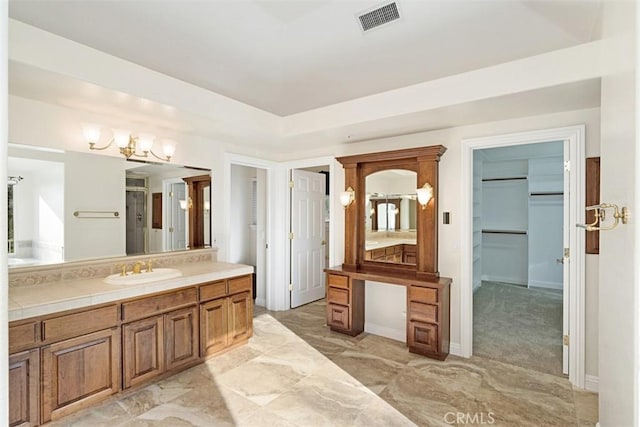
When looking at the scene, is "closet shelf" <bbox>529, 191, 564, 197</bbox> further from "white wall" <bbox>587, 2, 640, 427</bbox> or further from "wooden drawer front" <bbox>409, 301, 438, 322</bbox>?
"white wall" <bbox>587, 2, 640, 427</bbox>

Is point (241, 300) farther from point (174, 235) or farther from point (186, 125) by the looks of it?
point (186, 125)

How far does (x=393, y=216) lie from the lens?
3771mm

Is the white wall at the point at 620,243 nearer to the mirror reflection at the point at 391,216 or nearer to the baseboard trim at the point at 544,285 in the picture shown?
the mirror reflection at the point at 391,216

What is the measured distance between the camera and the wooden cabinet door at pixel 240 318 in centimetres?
324

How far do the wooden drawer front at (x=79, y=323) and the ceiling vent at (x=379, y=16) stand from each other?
2.67 metres

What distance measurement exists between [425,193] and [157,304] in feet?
8.88

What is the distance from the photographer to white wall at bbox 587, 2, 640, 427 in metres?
1.02

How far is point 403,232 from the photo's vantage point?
371 centimetres

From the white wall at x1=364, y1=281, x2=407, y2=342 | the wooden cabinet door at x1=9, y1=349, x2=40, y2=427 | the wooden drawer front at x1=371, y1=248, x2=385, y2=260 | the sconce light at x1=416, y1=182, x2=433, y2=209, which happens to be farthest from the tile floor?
the sconce light at x1=416, y1=182, x2=433, y2=209

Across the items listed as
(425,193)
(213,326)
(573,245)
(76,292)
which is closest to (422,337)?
(425,193)

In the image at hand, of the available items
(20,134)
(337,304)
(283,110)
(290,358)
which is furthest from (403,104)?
(20,134)

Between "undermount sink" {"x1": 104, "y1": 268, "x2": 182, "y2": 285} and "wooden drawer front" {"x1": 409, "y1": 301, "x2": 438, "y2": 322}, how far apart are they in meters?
2.28

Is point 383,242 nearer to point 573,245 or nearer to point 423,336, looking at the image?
point 423,336

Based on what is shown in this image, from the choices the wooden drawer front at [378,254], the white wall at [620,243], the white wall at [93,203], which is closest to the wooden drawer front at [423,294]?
the wooden drawer front at [378,254]
